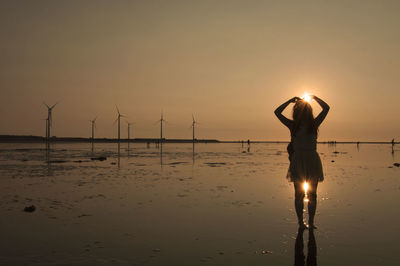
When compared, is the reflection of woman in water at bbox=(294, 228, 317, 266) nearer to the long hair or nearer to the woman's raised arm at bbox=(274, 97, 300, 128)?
the long hair

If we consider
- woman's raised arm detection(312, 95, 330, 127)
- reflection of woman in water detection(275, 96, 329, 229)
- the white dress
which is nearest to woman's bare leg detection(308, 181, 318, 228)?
reflection of woman in water detection(275, 96, 329, 229)

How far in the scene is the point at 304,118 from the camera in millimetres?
8422

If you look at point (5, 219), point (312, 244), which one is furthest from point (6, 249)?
point (312, 244)

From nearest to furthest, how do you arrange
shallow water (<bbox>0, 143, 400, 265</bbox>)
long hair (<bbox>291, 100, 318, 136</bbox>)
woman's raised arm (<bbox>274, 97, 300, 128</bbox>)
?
shallow water (<bbox>0, 143, 400, 265</bbox>)
long hair (<bbox>291, 100, 318, 136</bbox>)
woman's raised arm (<bbox>274, 97, 300, 128</bbox>)

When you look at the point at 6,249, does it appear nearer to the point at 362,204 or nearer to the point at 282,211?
the point at 282,211

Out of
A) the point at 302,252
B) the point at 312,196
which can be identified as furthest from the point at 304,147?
the point at 302,252

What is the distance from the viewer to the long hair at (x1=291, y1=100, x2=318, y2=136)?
839cm

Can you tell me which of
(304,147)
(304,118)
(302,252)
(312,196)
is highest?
(304,118)

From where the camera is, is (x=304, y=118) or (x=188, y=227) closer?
(x=304, y=118)

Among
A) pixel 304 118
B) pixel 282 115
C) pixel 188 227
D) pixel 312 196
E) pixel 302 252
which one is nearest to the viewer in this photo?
pixel 302 252

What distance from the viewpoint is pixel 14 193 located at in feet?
50.9

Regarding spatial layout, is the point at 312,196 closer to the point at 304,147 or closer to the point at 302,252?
the point at 304,147

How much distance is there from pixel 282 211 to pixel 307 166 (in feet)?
11.9

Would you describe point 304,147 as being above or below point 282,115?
below
